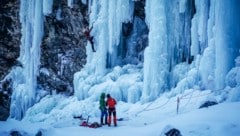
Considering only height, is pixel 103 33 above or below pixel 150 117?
above

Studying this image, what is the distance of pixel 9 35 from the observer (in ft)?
76.6

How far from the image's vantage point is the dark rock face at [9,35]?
74.1 feet

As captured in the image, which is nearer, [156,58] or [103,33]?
[156,58]

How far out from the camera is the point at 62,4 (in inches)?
861

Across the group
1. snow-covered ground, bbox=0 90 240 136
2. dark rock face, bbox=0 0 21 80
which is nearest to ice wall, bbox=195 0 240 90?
snow-covered ground, bbox=0 90 240 136

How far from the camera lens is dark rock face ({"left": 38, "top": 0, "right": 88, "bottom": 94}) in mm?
21875

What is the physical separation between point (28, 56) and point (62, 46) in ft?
6.46

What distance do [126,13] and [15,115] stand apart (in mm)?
8664

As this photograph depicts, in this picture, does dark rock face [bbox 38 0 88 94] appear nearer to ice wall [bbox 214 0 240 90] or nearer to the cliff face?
the cliff face

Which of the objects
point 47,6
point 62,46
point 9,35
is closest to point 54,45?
point 62,46

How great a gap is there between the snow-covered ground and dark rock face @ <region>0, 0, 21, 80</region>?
3514 mm

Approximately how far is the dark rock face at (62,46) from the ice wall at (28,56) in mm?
609

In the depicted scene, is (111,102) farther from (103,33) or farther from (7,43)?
(7,43)

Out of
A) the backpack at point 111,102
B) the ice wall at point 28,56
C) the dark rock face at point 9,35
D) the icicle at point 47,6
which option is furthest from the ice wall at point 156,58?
the dark rock face at point 9,35
